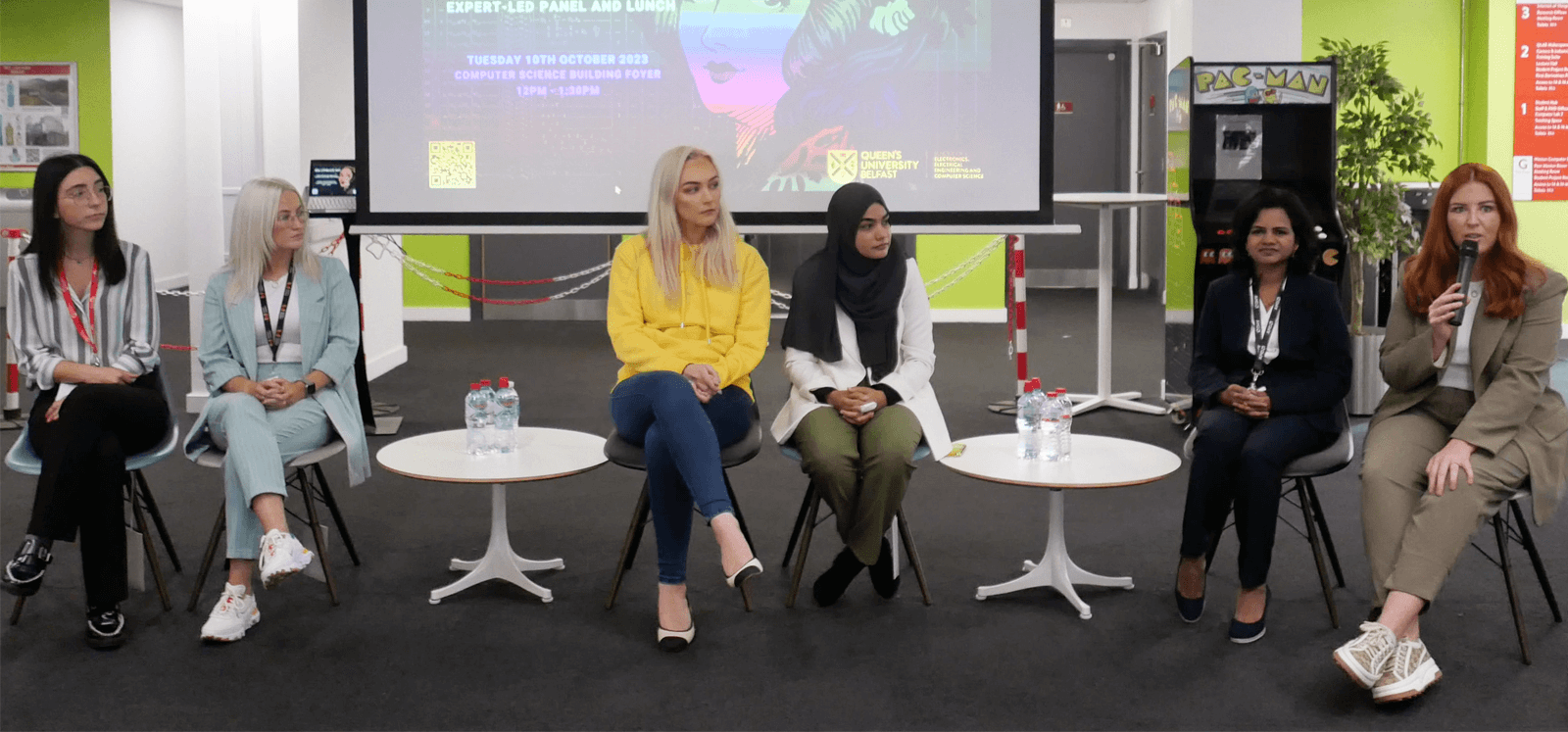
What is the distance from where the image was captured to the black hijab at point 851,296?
3.51m

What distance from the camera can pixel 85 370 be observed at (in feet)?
10.9

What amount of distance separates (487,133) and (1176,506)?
8.69 ft

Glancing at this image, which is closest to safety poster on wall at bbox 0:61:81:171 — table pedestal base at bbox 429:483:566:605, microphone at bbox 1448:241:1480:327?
table pedestal base at bbox 429:483:566:605

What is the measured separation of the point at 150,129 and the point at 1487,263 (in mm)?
11007

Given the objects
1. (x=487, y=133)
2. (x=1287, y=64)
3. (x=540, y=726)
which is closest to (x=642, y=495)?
(x=540, y=726)

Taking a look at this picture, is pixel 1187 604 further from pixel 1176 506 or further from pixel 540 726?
pixel 540 726

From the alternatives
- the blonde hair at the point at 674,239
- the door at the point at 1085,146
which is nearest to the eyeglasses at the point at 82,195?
the blonde hair at the point at 674,239

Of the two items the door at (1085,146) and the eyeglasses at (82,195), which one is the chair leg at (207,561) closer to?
the eyeglasses at (82,195)

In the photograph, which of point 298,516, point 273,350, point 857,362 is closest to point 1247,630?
point 857,362

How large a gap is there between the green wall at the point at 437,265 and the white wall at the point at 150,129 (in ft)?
8.72

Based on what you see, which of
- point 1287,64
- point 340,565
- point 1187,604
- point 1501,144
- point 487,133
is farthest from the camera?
point 1501,144

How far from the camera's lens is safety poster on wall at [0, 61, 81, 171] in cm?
1077

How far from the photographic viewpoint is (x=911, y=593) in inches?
138

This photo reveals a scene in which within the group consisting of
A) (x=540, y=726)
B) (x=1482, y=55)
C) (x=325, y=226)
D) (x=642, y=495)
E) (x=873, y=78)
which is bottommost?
(x=540, y=726)
